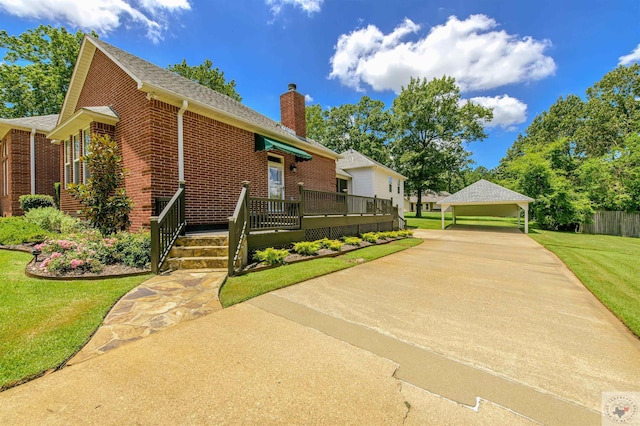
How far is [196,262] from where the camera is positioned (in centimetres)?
563

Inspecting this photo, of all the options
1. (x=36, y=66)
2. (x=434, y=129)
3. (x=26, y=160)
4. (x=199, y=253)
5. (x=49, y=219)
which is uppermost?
(x=36, y=66)

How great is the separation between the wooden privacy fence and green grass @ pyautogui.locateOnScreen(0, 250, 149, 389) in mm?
29094

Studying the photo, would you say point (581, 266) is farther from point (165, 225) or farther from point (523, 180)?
point (523, 180)

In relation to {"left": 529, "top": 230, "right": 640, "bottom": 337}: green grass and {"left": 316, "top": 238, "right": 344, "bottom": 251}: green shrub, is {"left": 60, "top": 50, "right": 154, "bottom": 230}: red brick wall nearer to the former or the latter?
{"left": 316, "top": 238, "right": 344, "bottom": 251}: green shrub

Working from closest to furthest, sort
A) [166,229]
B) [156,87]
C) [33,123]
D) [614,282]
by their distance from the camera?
[614,282], [166,229], [156,87], [33,123]

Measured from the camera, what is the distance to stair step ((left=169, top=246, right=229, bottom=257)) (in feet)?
19.0

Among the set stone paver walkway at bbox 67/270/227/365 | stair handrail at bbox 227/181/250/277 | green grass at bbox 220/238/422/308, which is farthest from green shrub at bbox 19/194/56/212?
green grass at bbox 220/238/422/308

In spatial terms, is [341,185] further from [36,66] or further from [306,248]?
[36,66]

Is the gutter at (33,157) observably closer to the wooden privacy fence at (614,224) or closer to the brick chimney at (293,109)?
the brick chimney at (293,109)

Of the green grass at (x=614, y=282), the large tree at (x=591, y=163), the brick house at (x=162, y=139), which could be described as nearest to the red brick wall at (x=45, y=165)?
the brick house at (x=162, y=139)

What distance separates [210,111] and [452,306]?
811 centimetres

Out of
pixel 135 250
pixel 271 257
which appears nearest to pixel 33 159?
pixel 135 250

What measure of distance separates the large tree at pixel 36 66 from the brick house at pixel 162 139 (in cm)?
1543

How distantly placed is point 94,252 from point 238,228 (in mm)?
3025
